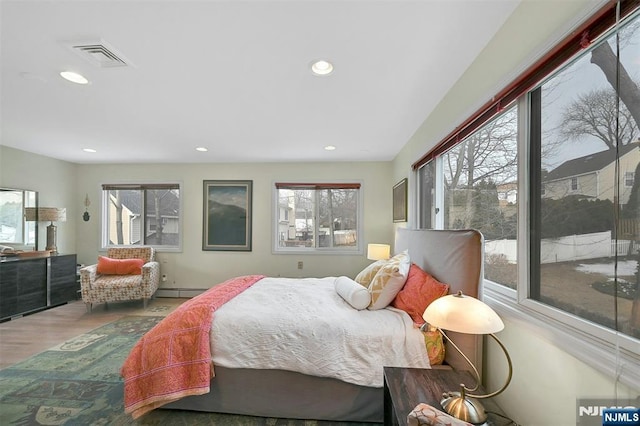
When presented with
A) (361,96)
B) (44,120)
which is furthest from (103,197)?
(361,96)

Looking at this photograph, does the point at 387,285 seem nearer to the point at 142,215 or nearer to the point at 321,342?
the point at 321,342

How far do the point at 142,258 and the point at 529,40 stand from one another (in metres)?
5.54

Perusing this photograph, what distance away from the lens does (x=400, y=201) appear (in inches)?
147

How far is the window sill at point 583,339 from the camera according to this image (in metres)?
0.80

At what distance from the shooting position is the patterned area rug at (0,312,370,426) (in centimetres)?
176

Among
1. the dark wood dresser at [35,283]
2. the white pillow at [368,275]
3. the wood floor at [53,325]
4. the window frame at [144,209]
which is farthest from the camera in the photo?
the window frame at [144,209]

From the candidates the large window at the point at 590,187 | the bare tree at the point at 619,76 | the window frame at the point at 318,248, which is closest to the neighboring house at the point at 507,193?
the large window at the point at 590,187

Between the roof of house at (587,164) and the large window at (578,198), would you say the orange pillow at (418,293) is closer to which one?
the large window at (578,198)

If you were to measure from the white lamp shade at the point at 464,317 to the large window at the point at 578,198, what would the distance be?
266 millimetres

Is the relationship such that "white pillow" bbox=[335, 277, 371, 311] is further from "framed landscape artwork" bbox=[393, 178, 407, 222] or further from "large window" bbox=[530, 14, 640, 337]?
"framed landscape artwork" bbox=[393, 178, 407, 222]

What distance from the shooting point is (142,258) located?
4562 millimetres

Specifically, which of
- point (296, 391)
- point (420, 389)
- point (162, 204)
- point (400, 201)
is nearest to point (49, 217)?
point (162, 204)

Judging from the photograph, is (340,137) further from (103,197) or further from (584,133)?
(103,197)

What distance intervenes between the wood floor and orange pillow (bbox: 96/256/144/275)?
1.78ft
